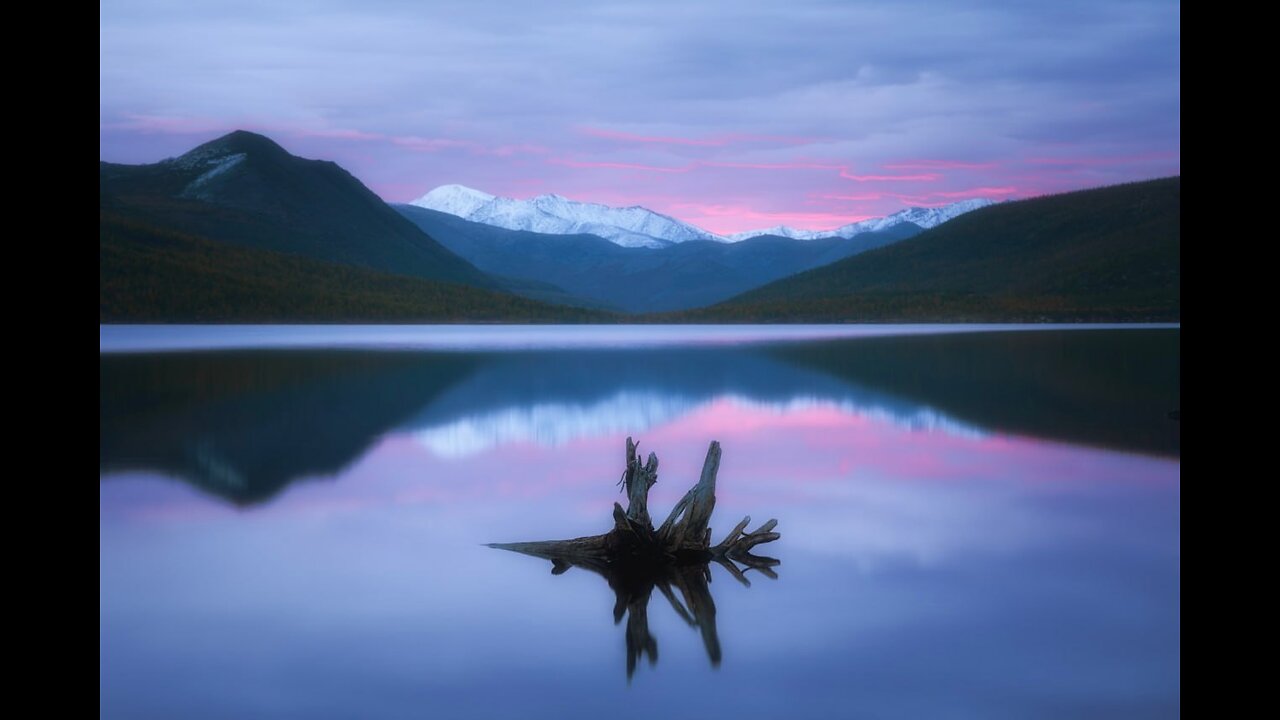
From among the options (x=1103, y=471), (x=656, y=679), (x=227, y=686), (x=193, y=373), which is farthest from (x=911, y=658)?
(x=193, y=373)

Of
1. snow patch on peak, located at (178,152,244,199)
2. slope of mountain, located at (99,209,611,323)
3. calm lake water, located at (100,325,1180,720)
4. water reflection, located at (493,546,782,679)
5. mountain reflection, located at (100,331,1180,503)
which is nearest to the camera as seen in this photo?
calm lake water, located at (100,325,1180,720)

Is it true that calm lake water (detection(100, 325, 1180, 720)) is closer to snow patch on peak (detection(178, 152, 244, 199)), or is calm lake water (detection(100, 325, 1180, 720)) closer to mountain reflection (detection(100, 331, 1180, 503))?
mountain reflection (detection(100, 331, 1180, 503))

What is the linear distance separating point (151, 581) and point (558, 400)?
19.9m

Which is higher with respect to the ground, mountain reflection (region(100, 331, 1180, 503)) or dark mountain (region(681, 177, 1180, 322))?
dark mountain (region(681, 177, 1180, 322))

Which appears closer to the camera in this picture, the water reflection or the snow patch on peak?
the water reflection

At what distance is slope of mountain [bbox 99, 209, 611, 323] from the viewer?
10100 cm

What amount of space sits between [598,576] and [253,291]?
109 metres

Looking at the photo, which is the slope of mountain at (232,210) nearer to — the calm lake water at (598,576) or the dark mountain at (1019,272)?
the dark mountain at (1019,272)

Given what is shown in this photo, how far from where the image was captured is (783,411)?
2734 cm

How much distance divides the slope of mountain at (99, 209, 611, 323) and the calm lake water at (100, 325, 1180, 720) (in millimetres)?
79132

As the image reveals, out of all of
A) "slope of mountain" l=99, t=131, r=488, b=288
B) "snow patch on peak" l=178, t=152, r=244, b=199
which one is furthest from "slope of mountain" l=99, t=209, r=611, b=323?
"snow patch on peak" l=178, t=152, r=244, b=199

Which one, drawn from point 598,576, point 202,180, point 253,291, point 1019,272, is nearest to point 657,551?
point 598,576
